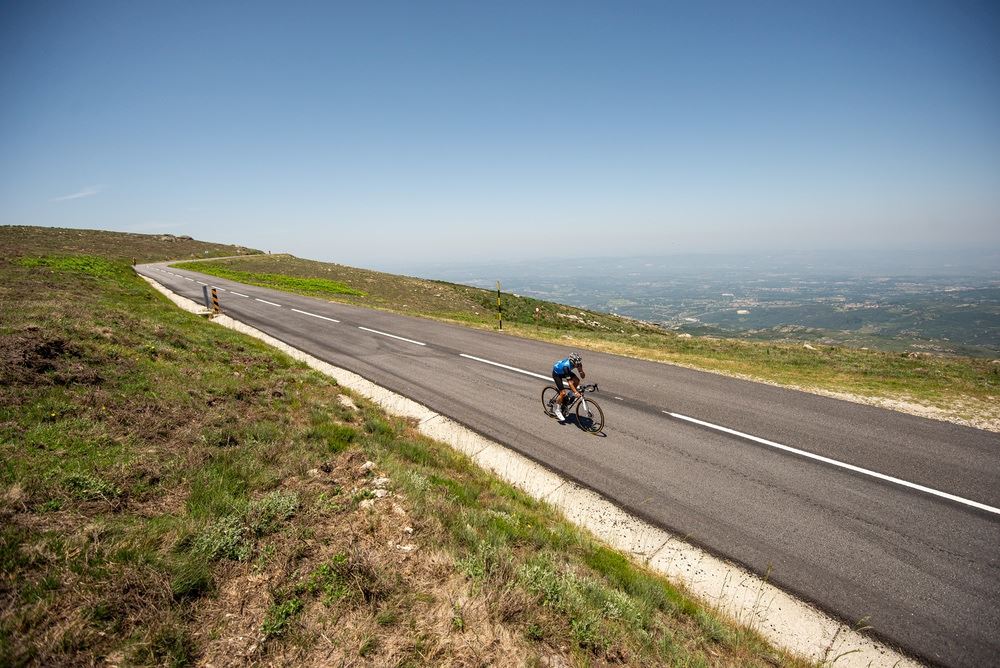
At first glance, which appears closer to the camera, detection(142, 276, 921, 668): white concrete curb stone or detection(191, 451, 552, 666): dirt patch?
detection(191, 451, 552, 666): dirt patch

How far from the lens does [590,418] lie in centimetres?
969

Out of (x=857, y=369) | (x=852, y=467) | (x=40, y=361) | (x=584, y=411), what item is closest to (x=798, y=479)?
(x=852, y=467)

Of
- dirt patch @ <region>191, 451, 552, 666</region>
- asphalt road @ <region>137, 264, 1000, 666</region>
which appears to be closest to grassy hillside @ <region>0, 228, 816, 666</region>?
dirt patch @ <region>191, 451, 552, 666</region>

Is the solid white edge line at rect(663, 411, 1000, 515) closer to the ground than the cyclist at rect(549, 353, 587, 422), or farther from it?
closer to the ground

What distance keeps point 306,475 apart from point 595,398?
8.01 metres

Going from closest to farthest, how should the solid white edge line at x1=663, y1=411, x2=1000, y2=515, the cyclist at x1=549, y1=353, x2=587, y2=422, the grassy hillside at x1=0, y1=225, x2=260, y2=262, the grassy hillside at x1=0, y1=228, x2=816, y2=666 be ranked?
the grassy hillside at x1=0, y1=228, x2=816, y2=666 < the solid white edge line at x1=663, y1=411, x2=1000, y2=515 < the cyclist at x1=549, y1=353, x2=587, y2=422 < the grassy hillside at x1=0, y1=225, x2=260, y2=262

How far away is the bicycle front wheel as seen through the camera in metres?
9.28

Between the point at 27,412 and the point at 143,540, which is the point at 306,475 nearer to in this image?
the point at 143,540

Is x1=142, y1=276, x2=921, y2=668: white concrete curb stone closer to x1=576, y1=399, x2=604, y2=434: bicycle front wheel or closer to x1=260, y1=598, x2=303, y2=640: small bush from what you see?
x1=576, y1=399, x2=604, y2=434: bicycle front wheel

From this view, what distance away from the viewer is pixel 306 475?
19.6 ft

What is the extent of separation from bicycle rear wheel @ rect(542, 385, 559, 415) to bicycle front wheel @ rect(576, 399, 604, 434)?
772 mm

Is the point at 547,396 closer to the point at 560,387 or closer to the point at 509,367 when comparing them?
the point at 560,387

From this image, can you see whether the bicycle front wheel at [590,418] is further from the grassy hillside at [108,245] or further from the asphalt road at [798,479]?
the grassy hillside at [108,245]

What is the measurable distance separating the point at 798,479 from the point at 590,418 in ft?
13.8
